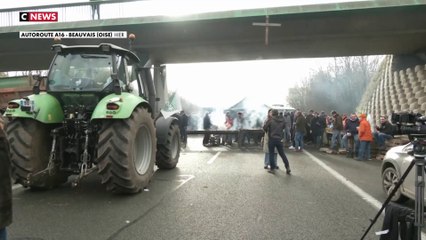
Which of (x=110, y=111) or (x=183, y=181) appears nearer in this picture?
(x=110, y=111)

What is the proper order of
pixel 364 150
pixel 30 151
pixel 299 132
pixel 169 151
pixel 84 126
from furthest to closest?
pixel 299 132 < pixel 364 150 < pixel 169 151 < pixel 84 126 < pixel 30 151

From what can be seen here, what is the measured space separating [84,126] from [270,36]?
11.8m

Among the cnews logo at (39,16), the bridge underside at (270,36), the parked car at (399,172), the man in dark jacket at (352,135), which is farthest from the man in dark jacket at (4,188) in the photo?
the cnews logo at (39,16)

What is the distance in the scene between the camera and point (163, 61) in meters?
22.8

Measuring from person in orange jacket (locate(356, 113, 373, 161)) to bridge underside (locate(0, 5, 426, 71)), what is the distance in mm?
3799

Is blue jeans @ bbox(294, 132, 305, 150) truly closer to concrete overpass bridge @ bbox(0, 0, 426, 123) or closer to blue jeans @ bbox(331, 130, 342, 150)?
blue jeans @ bbox(331, 130, 342, 150)

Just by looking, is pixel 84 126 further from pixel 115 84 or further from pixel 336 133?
pixel 336 133

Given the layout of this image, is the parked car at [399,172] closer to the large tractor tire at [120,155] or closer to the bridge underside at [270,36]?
the large tractor tire at [120,155]

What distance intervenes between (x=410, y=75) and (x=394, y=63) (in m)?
3.03

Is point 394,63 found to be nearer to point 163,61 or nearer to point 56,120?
point 163,61

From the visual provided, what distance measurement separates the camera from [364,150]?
51.7 ft

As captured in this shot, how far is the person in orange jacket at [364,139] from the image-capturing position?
15.8m

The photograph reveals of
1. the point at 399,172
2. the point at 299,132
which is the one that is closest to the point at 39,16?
the point at 299,132

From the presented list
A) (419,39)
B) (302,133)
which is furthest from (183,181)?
(419,39)
